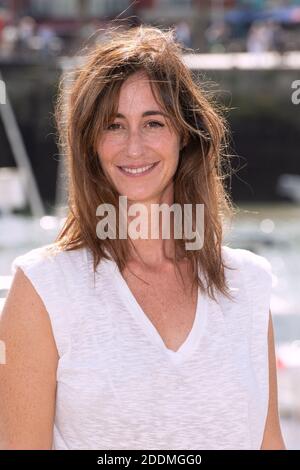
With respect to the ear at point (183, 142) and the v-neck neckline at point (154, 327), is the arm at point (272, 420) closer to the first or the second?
the v-neck neckline at point (154, 327)

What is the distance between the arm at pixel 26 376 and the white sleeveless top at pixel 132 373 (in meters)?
0.02

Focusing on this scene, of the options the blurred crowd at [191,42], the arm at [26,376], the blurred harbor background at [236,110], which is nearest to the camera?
the arm at [26,376]

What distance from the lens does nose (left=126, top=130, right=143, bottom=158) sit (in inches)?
68.2

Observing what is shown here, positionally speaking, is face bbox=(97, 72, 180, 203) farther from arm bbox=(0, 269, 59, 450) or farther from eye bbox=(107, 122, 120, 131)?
arm bbox=(0, 269, 59, 450)

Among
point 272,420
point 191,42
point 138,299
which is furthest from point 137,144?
point 191,42

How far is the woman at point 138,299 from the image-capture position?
160 cm

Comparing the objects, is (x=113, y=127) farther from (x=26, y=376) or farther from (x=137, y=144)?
(x=26, y=376)

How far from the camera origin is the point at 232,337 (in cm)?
172

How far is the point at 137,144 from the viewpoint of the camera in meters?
1.74

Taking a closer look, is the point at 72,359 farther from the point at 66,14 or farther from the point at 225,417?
the point at 66,14

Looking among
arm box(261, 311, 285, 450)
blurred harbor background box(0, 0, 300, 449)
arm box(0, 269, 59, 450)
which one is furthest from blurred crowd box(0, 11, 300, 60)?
arm box(0, 269, 59, 450)

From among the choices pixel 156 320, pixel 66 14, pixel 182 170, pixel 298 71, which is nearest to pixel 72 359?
pixel 156 320

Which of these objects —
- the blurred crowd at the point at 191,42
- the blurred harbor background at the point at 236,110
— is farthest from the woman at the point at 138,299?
the blurred crowd at the point at 191,42

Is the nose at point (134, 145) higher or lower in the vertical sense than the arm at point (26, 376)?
higher
